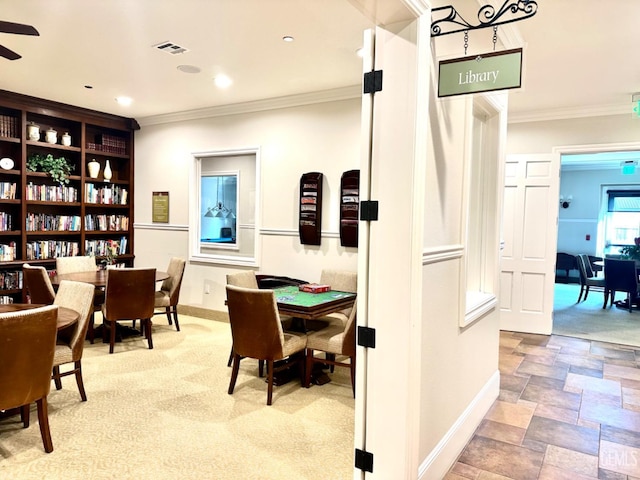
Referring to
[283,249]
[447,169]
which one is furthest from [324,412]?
[283,249]

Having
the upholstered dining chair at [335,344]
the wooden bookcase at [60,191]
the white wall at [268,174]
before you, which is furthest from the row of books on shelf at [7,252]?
the upholstered dining chair at [335,344]

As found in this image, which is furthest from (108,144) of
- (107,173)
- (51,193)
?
(51,193)

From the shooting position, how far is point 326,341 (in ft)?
11.4

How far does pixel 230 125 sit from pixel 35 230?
9.58ft

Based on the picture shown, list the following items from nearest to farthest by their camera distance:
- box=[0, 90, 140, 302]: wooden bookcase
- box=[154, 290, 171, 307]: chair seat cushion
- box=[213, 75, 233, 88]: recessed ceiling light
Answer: box=[213, 75, 233, 88]: recessed ceiling light
box=[154, 290, 171, 307]: chair seat cushion
box=[0, 90, 140, 302]: wooden bookcase

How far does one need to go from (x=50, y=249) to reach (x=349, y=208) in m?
4.19

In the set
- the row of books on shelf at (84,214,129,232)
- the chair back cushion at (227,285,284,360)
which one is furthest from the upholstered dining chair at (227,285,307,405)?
the row of books on shelf at (84,214,129,232)

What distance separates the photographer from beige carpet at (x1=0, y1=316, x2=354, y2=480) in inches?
95.7

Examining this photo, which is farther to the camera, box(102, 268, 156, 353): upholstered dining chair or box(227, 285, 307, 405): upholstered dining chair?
box(102, 268, 156, 353): upholstered dining chair

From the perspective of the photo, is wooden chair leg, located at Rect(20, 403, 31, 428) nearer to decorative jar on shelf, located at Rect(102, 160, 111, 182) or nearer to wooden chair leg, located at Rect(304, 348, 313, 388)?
wooden chair leg, located at Rect(304, 348, 313, 388)

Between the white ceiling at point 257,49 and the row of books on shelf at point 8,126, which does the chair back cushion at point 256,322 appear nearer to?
the white ceiling at point 257,49

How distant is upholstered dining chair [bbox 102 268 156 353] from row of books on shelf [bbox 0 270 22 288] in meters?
1.89

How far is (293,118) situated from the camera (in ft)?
17.3

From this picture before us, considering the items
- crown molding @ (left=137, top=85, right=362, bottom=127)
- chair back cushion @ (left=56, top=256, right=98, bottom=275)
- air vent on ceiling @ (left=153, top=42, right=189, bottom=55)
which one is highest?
air vent on ceiling @ (left=153, top=42, right=189, bottom=55)
